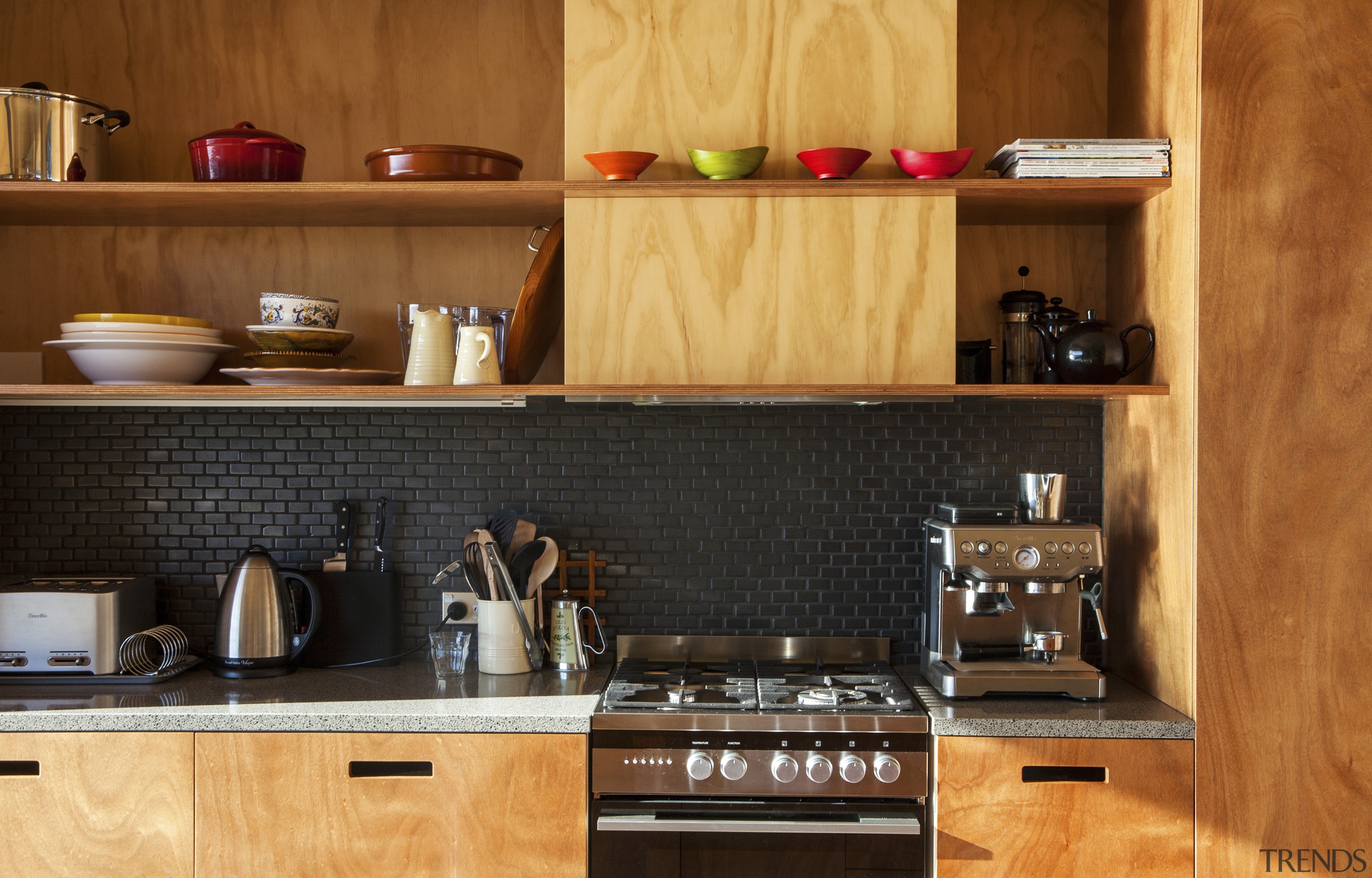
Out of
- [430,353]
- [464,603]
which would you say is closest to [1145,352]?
[430,353]

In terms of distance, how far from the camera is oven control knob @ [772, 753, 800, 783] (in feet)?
6.04

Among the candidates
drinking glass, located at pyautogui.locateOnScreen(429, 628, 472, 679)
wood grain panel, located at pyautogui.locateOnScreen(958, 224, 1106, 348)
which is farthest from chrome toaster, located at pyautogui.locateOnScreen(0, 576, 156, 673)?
wood grain panel, located at pyautogui.locateOnScreen(958, 224, 1106, 348)

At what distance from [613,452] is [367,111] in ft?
3.39

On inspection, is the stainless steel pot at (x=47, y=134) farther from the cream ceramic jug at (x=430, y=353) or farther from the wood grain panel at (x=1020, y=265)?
the wood grain panel at (x=1020, y=265)

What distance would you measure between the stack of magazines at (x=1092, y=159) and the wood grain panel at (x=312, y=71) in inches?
43.1

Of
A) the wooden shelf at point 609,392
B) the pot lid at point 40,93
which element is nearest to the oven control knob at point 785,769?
the wooden shelf at point 609,392

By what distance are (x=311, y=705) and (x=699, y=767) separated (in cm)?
78

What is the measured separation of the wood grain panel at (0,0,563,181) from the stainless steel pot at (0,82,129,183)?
23 centimetres

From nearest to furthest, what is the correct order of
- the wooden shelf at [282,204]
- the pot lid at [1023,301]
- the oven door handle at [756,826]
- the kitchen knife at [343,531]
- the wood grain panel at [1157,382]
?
the oven door handle at [756,826], the wood grain panel at [1157,382], the wooden shelf at [282,204], the pot lid at [1023,301], the kitchen knife at [343,531]

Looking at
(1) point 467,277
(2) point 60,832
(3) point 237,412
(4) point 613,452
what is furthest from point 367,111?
(2) point 60,832

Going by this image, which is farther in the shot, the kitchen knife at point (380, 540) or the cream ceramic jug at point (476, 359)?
the kitchen knife at point (380, 540)

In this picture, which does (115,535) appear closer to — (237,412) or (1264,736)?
(237,412)

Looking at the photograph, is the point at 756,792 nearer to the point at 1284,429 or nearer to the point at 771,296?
the point at 771,296

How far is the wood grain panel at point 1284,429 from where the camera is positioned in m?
1.87
